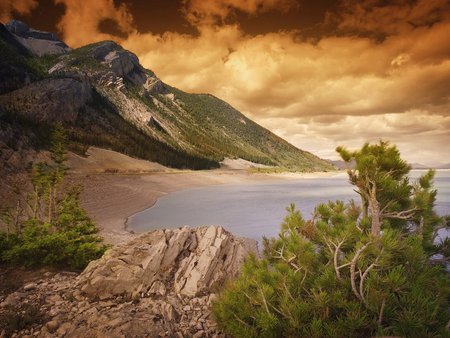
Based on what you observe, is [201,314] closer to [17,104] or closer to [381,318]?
[381,318]

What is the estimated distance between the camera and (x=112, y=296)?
8.73 metres

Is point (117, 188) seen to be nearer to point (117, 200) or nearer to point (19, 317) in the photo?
point (117, 200)

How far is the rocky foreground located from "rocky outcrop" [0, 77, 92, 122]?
104373 mm

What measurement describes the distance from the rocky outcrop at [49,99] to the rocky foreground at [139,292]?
10437 centimetres

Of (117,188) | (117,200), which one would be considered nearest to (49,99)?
(117,188)

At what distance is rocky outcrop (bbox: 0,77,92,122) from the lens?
98.2 meters

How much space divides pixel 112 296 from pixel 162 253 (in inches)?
75.5

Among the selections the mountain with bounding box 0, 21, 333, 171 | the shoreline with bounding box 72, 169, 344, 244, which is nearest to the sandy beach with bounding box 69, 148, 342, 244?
the shoreline with bounding box 72, 169, 344, 244

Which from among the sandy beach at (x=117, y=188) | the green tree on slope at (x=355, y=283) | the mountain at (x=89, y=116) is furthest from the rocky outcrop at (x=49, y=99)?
the green tree on slope at (x=355, y=283)

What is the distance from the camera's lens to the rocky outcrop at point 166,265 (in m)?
9.00

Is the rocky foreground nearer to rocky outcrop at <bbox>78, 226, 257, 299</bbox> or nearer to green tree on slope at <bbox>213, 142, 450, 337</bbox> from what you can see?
rocky outcrop at <bbox>78, 226, 257, 299</bbox>

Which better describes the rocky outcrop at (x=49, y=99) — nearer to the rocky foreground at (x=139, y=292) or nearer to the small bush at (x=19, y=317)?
the rocky foreground at (x=139, y=292)

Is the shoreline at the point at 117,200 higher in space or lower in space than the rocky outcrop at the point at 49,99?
lower

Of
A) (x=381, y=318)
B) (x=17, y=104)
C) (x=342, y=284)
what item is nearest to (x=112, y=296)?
(x=342, y=284)
